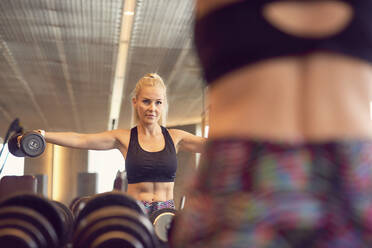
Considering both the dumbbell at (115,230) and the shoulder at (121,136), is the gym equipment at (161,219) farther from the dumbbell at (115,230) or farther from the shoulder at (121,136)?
the shoulder at (121,136)

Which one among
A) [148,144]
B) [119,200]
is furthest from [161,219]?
[148,144]

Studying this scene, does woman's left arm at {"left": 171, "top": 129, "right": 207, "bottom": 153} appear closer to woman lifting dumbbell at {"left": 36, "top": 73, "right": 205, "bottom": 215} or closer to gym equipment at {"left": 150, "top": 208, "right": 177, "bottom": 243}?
woman lifting dumbbell at {"left": 36, "top": 73, "right": 205, "bottom": 215}

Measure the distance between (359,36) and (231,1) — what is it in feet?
0.57

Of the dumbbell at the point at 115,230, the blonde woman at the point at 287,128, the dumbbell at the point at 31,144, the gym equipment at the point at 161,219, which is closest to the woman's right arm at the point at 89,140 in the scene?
the dumbbell at the point at 31,144

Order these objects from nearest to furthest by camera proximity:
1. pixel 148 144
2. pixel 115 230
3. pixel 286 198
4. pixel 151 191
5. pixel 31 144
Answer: pixel 286 198
pixel 115 230
pixel 31 144
pixel 151 191
pixel 148 144

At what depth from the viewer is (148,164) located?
2867 mm

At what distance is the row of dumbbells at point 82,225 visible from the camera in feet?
4.88

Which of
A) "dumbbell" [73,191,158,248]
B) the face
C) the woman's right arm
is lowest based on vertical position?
"dumbbell" [73,191,158,248]

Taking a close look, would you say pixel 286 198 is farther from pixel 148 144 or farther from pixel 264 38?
pixel 148 144

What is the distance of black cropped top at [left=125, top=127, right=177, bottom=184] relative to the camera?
9.39ft

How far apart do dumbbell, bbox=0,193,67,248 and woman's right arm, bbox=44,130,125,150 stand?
3.64ft

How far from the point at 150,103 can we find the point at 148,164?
384 mm

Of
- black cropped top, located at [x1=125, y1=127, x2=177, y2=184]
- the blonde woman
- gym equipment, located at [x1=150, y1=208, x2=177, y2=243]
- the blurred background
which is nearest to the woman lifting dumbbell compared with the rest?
black cropped top, located at [x1=125, y1=127, x2=177, y2=184]

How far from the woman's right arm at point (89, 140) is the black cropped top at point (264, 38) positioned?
2.16m
